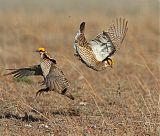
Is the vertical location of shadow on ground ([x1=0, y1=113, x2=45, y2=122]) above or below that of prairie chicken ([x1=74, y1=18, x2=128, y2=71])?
below

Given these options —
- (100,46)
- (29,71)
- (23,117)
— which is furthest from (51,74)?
(100,46)

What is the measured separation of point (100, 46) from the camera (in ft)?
23.2

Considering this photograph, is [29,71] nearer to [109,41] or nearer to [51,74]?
[51,74]

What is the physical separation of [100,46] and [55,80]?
2.90ft

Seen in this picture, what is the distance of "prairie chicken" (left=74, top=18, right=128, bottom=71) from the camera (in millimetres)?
6750

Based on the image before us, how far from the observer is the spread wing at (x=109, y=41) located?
7.05 meters

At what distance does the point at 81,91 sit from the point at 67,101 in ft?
2.48

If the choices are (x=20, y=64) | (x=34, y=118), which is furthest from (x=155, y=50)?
(x=34, y=118)

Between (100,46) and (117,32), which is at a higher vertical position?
(117,32)

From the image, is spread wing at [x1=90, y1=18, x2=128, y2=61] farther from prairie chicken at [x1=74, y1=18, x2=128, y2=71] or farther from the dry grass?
the dry grass

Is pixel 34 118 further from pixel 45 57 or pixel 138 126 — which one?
pixel 138 126

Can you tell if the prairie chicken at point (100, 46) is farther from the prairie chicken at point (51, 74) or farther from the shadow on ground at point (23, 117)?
the shadow on ground at point (23, 117)

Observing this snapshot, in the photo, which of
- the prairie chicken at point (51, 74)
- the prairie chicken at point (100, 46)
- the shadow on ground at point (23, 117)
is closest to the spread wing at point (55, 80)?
the prairie chicken at point (51, 74)

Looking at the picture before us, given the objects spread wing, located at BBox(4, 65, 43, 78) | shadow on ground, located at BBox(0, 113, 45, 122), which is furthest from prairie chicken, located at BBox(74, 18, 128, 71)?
shadow on ground, located at BBox(0, 113, 45, 122)
